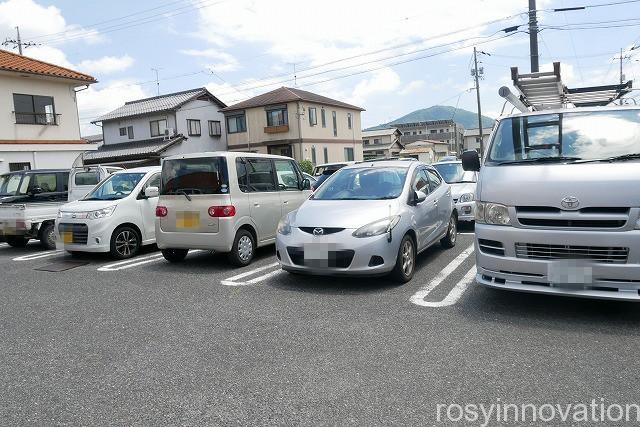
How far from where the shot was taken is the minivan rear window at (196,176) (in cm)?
629

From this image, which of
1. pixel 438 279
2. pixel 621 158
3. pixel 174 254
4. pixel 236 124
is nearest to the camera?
pixel 621 158

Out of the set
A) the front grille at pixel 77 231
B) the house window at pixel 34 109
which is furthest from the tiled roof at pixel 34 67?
the front grille at pixel 77 231

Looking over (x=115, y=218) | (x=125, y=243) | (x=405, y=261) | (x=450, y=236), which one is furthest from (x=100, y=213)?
(x=450, y=236)

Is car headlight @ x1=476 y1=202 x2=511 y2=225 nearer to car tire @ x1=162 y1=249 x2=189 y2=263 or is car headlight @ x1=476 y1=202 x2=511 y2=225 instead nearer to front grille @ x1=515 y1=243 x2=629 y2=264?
front grille @ x1=515 y1=243 x2=629 y2=264

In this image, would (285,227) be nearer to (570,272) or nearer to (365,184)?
(365,184)

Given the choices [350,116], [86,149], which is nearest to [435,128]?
[350,116]

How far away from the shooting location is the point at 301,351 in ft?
11.4

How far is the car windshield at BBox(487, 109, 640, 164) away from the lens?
4105 millimetres

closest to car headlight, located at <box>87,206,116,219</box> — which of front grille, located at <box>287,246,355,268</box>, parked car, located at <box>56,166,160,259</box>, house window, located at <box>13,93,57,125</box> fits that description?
parked car, located at <box>56,166,160,259</box>

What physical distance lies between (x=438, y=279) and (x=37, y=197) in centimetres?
804

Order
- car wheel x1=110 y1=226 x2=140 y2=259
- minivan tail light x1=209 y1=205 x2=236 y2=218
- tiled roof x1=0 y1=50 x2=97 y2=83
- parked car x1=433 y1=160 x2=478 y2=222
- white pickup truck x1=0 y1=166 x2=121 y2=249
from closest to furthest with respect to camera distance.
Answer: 1. minivan tail light x1=209 y1=205 x2=236 y2=218
2. car wheel x1=110 y1=226 x2=140 y2=259
3. white pickup truck x1=0 y1=166 x2=121 y2=249
4. parked car x1=433 y1=160 x2=478 y2=222
5. tiled roof x1=0 y1=50 x2=97 y2=83

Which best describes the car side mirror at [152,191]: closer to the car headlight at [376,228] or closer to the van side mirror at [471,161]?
the car headlight at [376,228]

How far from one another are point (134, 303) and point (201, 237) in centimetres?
156

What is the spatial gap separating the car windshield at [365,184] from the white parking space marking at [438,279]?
3.72ft
